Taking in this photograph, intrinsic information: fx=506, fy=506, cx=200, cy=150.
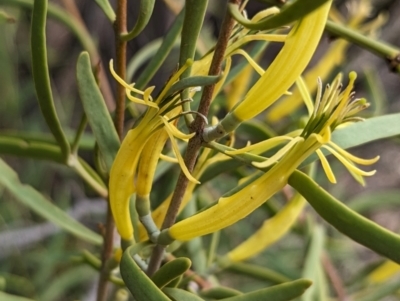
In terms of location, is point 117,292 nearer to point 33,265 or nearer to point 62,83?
point 33,265

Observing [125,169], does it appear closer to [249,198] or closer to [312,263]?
[249,198]

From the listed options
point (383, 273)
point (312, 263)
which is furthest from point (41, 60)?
point (383, 273)

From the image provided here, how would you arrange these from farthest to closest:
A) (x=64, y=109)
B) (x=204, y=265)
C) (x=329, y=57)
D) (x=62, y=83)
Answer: (x=62, y=83), (x=64, y=109), (x=329, y=57), (x=204, y=265)

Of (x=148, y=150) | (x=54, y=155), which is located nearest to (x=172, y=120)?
(x=148, y=150)

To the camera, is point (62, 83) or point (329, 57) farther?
point (62, 83)

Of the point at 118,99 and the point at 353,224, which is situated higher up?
the point at 118,99

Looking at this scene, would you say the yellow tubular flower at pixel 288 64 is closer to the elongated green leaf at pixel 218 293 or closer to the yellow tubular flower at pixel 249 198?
the yellow tubular flower at pixel 249 198

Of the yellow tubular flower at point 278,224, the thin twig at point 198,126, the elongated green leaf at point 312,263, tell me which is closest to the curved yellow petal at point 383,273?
the elongated green leaf at point 312,263
